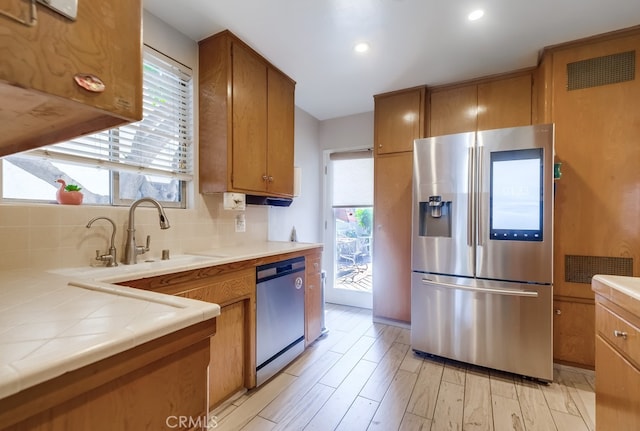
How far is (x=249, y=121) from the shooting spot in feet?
7.07

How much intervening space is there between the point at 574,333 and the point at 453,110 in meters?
2.14

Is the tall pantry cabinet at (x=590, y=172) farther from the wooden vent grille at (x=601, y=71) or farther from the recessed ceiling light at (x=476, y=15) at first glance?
the recessed ceiling light at (x=476, y=15)

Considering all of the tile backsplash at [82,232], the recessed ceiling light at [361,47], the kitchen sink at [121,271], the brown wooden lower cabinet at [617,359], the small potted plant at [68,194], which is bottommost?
the brown wooden lower cabinet at [617,359]

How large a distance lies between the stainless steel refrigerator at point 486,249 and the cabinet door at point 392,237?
604 mm

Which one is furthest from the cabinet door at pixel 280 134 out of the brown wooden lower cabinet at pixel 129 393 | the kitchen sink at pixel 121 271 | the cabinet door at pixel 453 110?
the brown wooden lower cabinet at pixel 129 393

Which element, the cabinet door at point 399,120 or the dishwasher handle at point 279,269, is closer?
the dishwasher handle at point 279,269

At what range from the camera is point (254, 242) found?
264 centimetres

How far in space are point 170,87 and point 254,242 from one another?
1430 millimetres

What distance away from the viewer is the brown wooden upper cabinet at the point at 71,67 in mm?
494

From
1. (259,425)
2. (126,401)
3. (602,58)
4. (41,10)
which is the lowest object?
(259,425)

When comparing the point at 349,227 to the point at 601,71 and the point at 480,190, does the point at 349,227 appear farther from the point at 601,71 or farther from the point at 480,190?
the point at 601,71

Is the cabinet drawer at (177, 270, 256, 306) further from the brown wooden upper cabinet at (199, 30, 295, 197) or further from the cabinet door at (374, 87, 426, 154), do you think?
the cabinet door at (374, 87, 426, 154)

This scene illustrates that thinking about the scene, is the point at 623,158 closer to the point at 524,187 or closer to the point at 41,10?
the point at 524,187

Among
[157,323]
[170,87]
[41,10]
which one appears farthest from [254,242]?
[41,10]
